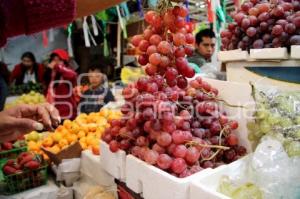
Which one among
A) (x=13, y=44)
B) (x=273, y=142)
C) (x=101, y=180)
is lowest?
(x=101, y=180)

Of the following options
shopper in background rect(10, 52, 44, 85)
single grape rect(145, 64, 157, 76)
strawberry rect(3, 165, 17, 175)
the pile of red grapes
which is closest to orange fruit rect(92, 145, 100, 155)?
strawberry rect(3, 165, 17, 175)

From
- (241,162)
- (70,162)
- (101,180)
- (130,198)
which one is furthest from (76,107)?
(241,162)

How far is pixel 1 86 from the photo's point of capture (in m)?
2.68

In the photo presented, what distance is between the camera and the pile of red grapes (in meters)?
1.06

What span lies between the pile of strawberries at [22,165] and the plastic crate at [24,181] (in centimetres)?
2

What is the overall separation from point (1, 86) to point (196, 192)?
2.49m

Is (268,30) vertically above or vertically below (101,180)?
above

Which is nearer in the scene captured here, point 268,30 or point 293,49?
point 293,49

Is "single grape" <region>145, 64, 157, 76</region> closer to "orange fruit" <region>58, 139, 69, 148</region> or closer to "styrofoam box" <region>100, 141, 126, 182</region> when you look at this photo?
"styrofoam box" <region>100, 141, 126, 182</region>

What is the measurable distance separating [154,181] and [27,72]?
15.8 feet

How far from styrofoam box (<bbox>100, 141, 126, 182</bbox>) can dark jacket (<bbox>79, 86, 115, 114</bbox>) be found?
2215mm

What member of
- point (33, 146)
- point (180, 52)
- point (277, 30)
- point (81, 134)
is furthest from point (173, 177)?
point (33, 146)

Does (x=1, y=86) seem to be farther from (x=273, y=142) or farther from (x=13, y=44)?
(x=13, y=44)

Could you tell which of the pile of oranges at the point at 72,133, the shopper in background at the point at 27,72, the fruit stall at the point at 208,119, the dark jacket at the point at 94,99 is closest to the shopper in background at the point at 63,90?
the dark jacket at the point at 94,99
